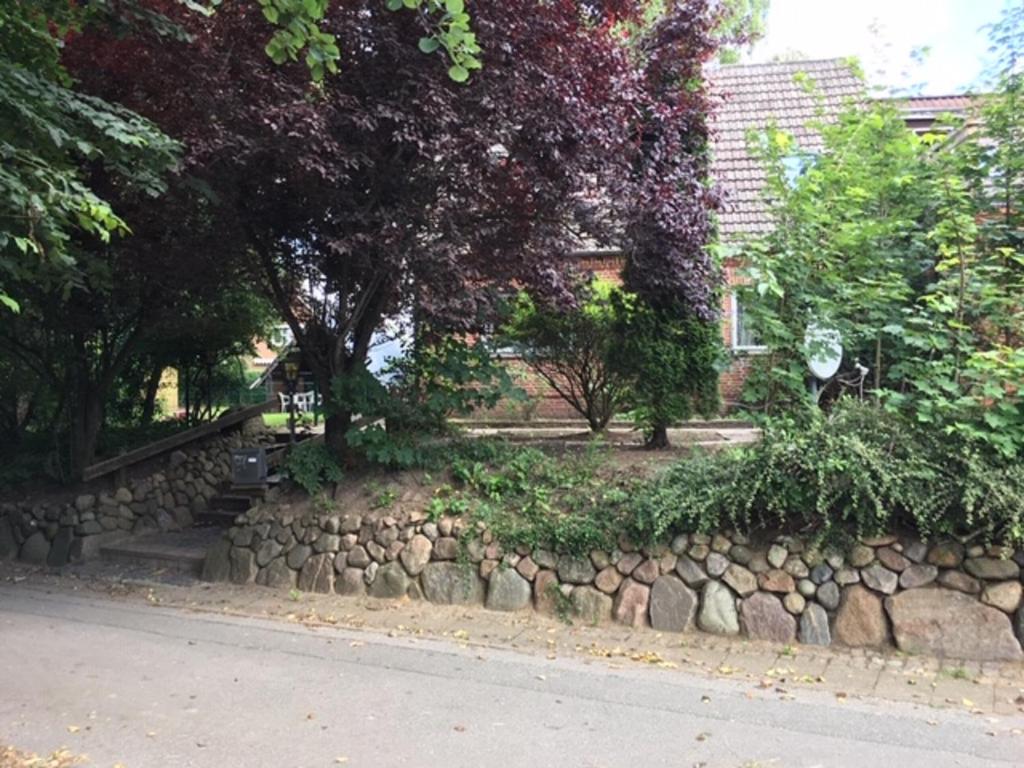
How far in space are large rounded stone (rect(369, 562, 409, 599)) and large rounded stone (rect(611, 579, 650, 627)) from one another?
1.79 metres

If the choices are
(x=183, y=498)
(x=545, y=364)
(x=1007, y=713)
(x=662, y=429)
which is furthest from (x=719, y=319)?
(x=183, y=498)

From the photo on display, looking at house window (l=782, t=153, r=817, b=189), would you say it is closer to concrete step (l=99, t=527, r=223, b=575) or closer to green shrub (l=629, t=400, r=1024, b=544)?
green shrub (l=629, t=400, r=1024, b=544)

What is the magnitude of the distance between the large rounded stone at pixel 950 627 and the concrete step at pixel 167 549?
612 cm

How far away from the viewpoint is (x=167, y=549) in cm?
850

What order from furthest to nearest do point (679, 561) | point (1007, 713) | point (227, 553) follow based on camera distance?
point (227, 553) < point (679, 561) < point (1007, 713)

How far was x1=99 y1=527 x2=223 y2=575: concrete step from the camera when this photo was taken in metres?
8.09

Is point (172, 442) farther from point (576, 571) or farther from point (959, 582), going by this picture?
point (959, 582)

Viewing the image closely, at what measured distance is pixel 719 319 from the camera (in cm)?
833

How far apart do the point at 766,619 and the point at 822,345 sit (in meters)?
2.10

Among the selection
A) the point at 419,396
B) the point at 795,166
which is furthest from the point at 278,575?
the point at 795,166

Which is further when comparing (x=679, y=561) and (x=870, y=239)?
(x=870, y=239)

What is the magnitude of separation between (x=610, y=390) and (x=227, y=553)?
4.33m

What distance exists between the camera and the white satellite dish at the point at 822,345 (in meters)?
6.00

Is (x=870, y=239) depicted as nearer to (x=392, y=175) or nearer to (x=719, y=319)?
(x=719, y=319)
